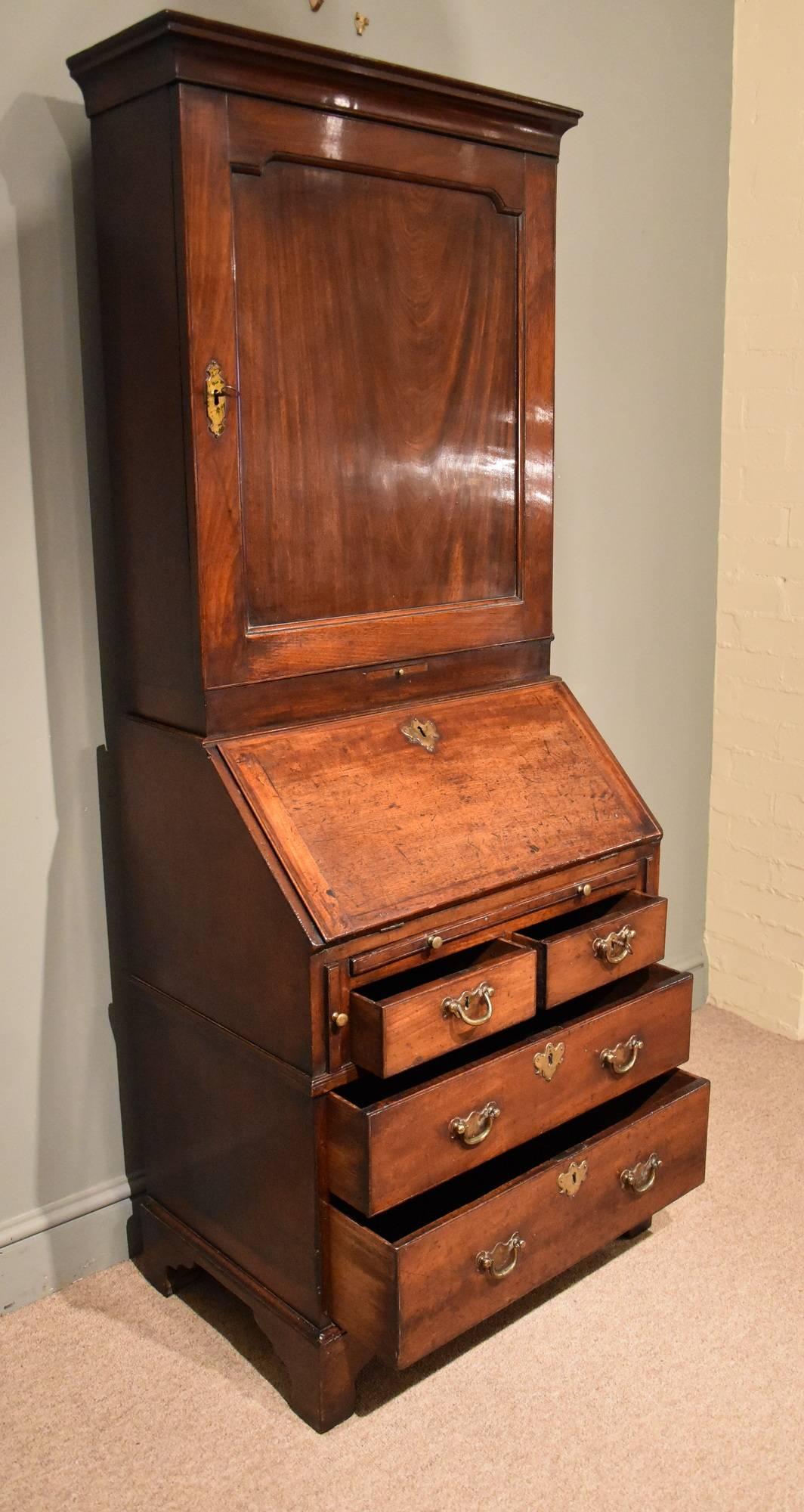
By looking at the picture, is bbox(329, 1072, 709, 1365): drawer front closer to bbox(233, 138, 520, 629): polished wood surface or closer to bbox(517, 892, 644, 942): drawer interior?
bbox(517, 892, 644, 942): drawer interior

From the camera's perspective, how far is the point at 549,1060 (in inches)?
72.4

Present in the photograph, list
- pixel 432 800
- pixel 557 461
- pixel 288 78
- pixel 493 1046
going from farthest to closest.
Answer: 1. pixel 557 461
2. pixel 493 1046
3. pixel 432 800
4. pixel 288 78

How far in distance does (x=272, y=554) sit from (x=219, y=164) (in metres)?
0.48

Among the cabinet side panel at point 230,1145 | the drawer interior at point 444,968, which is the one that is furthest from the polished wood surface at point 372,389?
the cabinet side panel at point 230,1145

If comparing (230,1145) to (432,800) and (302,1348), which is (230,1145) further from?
(432,800)

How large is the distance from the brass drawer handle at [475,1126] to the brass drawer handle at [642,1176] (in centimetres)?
32

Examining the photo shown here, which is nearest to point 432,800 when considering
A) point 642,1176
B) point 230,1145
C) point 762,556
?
point 230,1145

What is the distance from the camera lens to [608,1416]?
181 cm

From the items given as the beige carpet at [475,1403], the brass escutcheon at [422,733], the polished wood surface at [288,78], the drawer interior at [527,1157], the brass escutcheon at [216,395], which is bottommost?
the beige carpet at [475,1403]

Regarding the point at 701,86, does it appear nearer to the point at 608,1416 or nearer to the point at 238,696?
the point at 238,696

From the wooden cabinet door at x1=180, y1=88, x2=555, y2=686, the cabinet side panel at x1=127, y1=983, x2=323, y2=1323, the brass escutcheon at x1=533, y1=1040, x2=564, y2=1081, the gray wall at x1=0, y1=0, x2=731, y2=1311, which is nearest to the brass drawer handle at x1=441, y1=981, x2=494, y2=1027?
the brass escutcheon at x1=533, y1=1040, x2=564, y2=1081

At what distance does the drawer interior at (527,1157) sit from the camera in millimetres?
1934

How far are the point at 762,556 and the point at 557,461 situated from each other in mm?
563

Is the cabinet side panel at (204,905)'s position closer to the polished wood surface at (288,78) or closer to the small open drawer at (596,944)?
the small open drawer at (596,944)
